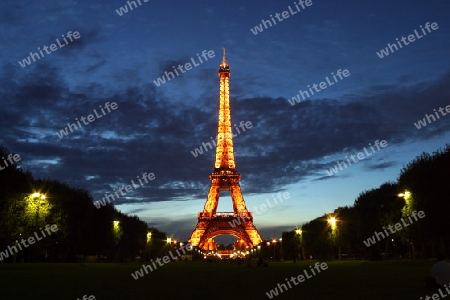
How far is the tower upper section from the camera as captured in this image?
138 metres

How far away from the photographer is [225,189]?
466 ft

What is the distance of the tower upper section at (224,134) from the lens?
13750cm

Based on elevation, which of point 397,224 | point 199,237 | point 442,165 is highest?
point 199,237

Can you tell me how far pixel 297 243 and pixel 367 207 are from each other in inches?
1665

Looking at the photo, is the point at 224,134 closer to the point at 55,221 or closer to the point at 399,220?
the point at 399,220

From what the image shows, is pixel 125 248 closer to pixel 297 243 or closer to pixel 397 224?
pixel 297 243

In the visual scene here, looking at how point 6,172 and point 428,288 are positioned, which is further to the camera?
point 6,172

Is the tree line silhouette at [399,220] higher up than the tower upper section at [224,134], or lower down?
lower down

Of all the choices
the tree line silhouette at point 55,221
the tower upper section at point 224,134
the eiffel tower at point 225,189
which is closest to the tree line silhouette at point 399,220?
the eiffel tower at point 225,189

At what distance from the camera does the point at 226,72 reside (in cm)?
14388

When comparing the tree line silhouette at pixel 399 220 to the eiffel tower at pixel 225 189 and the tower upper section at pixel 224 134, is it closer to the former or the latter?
the eiffel tower at pixel 225 189

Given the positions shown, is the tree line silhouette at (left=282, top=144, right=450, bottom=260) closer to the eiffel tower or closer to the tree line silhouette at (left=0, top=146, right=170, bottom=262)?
the eiffel tower

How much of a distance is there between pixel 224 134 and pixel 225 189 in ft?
46.9

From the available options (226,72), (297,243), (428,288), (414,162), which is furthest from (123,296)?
(226,72)
